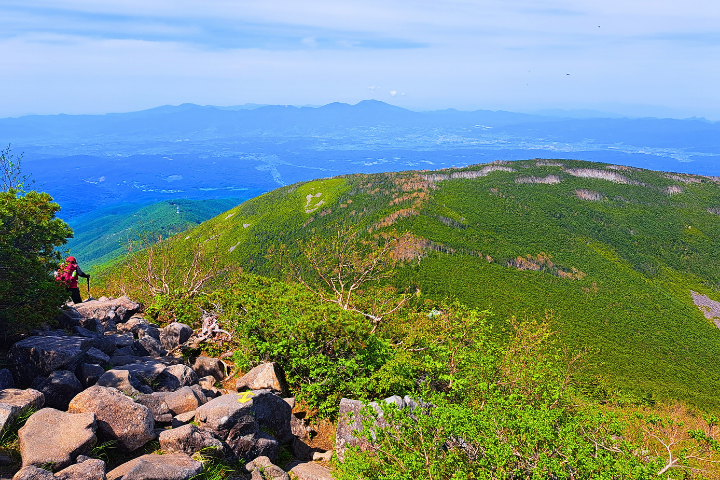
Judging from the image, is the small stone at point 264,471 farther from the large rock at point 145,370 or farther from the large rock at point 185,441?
the large rock at point 145,370

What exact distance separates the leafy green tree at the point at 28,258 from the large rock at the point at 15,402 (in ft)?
11.0

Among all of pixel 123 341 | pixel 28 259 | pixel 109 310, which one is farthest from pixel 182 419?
pixel 109 310

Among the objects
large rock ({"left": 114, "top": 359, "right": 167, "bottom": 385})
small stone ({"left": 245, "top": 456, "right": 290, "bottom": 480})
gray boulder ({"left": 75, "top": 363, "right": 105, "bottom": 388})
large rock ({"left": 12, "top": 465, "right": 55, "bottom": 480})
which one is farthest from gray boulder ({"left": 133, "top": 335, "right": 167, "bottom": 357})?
large rock ({"left": 12, "top": 465, "right": 55, "bottom": 480})

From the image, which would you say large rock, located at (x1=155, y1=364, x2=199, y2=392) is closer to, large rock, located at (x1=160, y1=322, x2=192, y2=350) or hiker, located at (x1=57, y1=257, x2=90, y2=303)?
large rock, located at (x1=160, y1=322, x2=192, y2=350)

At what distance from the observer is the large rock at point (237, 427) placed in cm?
1039

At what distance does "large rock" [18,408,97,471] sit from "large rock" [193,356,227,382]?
6.72 meters

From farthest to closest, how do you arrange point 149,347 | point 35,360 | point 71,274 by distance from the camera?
point 71,274 → point 149,347 → point 35,360

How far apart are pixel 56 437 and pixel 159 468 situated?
7.83 ft

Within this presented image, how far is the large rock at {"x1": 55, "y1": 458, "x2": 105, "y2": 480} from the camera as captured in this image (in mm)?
7664

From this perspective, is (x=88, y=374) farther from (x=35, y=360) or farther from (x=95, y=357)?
(x=35, y=360)

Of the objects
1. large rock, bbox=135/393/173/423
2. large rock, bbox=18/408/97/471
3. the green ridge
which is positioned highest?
large rock, bbox=18/408/97/471

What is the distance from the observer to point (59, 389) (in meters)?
10.8

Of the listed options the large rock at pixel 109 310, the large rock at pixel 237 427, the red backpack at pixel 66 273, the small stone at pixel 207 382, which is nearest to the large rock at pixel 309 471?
the large rock at pixel 237 427

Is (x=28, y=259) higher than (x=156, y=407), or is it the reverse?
(x=28, y=259)
